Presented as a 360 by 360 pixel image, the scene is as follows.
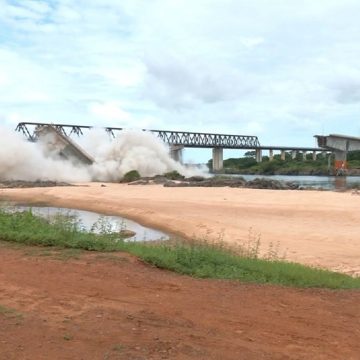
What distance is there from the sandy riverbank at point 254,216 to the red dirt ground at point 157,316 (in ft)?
20.7

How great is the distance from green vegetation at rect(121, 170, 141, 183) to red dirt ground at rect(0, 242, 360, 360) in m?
55.3

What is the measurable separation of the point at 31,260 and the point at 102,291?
121 inches

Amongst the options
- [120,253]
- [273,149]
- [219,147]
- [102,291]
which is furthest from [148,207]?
[273,149]

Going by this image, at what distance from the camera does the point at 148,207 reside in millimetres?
31766

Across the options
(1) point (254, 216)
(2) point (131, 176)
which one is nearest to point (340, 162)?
(2) point (131, 176)

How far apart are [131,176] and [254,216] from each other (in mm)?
41554

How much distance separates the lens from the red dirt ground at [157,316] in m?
5.91

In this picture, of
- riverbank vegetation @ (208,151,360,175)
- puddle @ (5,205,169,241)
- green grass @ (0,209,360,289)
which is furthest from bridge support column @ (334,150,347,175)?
green grass @ (0,209,360,289)

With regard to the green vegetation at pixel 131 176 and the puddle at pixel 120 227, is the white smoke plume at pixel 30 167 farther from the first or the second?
the puddle at pixel 120 227

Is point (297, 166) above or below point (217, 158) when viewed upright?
below

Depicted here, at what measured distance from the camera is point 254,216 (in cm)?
2684

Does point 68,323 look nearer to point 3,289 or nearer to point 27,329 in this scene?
point 27,329

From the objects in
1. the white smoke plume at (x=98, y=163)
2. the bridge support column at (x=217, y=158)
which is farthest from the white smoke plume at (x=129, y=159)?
the bridge support column at (x=217, y=158)

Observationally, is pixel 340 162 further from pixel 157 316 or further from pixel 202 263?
pixel 157 316
